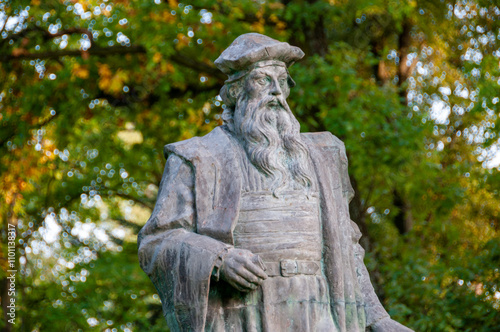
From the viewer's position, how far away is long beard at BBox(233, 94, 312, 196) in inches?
202

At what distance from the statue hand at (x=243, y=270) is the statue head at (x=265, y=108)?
0.53 m

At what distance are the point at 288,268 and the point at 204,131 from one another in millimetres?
9791

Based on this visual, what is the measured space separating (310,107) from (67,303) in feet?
15.3

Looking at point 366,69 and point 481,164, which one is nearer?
point 481,164

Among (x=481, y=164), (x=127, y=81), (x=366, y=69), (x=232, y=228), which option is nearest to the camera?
(x=232, y=228)

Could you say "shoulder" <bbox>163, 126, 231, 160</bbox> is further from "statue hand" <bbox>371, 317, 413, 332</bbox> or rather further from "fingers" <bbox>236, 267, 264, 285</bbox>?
"statue hand" <bbox>371, 317, 413, 332</bbox>

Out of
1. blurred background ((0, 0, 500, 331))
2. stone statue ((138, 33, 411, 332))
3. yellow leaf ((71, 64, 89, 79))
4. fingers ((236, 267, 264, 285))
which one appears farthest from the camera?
yellow leaf ((71, 64, 89, 79))

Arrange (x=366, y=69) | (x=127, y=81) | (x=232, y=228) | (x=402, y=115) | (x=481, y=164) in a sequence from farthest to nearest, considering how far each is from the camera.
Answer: (x=366, y=69) < (x=127, y=81) < (x=481, y=164) < (x=402, y=115) < (x=232, y=228)

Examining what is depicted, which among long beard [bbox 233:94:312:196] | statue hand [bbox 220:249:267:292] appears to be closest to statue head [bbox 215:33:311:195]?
long beard [bbox 233:94:312:196]

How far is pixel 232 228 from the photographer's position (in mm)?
4910

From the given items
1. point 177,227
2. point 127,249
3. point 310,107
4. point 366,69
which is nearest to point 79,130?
point 127,249

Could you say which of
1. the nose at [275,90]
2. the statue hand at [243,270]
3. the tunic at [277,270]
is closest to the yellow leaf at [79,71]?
the nose at [275,90]

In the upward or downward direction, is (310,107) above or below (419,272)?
above

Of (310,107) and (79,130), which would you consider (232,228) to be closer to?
(310,107)
